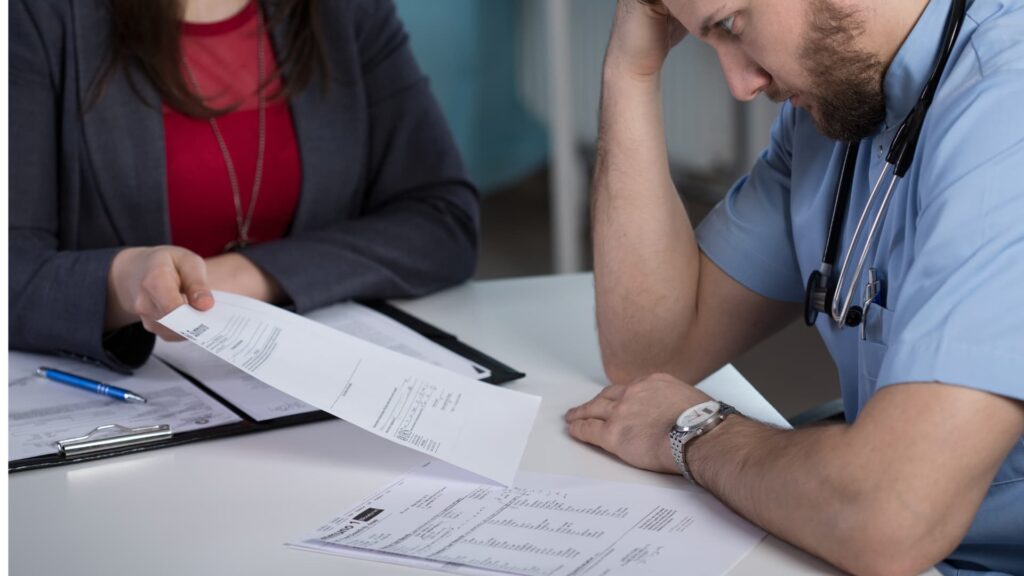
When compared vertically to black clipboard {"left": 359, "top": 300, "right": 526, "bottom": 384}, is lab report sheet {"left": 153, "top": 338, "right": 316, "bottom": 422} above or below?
below

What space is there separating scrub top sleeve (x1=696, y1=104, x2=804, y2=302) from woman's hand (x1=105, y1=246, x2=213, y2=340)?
1.86 feet

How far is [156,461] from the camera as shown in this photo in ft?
3.41

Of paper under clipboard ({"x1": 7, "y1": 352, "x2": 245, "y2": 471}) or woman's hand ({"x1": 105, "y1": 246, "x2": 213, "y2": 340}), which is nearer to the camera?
paper under clipboard ({"x1": 7, "y1": 352, "x2": 245, "y2": 471})

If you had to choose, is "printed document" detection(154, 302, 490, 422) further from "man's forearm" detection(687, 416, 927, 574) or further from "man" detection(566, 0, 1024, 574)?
"man's forearm" detection(687, 416, 927, 574)

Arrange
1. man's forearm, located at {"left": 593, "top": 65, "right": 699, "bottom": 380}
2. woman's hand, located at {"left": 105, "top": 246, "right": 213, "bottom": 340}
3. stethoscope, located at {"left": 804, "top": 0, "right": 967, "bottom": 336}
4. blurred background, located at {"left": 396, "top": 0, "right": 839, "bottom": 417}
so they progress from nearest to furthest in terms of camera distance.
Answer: stethoscope, located at {"left": 804, "top": 0, "right": 967, "bottom": 336}
woman's hand, located at {"left": 105, "top": 246, "right": 213, "bottom": 340}
man's forearm, located at {"left": 593, "top": 65, "right": 699, "bottom": 380}
blurred background, located at {"left": 396, "top": 0, "right": 839, "bottom": 417}

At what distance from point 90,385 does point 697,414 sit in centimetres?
61

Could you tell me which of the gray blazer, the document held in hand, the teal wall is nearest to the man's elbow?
the document held in hand

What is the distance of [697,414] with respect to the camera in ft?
3.32

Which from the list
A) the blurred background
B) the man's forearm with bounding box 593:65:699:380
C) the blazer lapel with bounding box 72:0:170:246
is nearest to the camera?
the man's forearm with bounding box 593:65:699:380

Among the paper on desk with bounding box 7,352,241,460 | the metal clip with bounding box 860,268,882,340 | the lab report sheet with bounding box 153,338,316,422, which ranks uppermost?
the metal clip with bounding box 860,268,882,340

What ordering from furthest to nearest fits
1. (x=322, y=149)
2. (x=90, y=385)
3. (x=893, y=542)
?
1. (x=322, y=149)
2. (x=90, y=385)
3. (x=893, y=542)

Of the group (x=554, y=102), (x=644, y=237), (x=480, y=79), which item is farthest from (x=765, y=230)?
(x=480, y=79)

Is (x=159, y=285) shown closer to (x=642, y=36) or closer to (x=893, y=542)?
(x=642, y=36)

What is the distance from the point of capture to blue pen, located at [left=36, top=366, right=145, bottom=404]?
1176 mm
